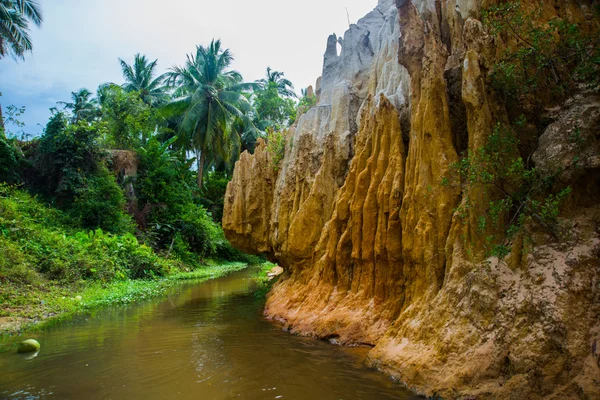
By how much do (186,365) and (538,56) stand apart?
6.41 m

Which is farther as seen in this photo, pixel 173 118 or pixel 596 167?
pixel 173 118

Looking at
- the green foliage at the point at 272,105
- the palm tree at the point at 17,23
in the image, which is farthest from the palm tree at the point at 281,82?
the palm tree at the point at 17,23

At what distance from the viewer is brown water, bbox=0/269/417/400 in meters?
5.05

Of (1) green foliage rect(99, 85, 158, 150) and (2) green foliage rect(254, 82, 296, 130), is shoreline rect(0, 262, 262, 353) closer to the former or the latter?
(1) green foliage rect(99, 85, 158, 150)

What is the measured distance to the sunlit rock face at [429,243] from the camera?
4.23 m

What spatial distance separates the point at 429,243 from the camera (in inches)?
242

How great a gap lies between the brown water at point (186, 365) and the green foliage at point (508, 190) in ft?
7.63

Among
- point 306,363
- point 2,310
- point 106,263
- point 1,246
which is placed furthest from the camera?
point 106,263

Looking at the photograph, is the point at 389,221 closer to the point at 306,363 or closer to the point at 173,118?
the point at 306,363

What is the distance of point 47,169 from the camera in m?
20.4

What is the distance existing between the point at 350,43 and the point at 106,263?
11.3 m

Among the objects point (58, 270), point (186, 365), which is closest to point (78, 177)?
point (58, 270)

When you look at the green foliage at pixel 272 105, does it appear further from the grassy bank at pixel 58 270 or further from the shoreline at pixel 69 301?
the shoreline at pixel 69 301

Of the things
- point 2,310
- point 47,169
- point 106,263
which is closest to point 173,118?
point 47,169
